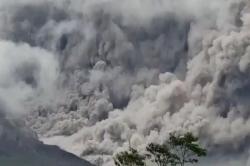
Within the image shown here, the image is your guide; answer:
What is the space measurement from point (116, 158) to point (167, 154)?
1472 cm

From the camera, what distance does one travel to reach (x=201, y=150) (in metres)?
94.7

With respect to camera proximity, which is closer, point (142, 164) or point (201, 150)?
point (201, 150)

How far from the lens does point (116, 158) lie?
10912 centimetres

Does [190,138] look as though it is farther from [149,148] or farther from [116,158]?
[116,158]

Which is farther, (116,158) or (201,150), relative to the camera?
(116,158)

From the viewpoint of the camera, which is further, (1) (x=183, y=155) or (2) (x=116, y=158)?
(2) (x=116, y=158)

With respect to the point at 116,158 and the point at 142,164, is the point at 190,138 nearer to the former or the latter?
the point at 142,164

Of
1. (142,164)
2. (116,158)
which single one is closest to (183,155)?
(142,164)

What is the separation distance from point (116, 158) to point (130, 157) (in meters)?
7.01

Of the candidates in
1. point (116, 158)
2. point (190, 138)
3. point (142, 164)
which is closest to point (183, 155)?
point (190, 138)

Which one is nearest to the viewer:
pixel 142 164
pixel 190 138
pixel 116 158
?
pixel 190 138

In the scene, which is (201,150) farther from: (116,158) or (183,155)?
(116,158)

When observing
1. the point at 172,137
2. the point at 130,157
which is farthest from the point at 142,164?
the point at 172,137

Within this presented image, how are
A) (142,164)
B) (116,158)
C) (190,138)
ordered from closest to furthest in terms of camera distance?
(190,138), (142,164), (116,158)
